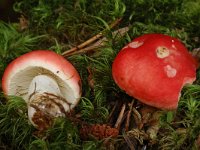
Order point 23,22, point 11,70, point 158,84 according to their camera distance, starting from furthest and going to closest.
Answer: point 23,22 < point 11,70 < point 158,84

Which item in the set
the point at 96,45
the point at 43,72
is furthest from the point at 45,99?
the point at 96,45

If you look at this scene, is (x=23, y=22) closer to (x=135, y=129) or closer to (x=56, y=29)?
(x=56, y=29)

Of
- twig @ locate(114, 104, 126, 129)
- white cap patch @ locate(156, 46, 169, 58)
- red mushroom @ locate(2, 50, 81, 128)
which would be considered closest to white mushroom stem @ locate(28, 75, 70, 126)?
red mushroom @ locate(2, 50, 81, 128)

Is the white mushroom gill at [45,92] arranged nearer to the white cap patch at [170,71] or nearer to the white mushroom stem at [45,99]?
the white mushroom stem at [45,99]

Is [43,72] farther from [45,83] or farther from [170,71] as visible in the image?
[170,71]

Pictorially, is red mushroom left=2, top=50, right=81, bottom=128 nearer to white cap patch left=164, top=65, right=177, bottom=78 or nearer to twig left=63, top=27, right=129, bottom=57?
twig left=63, top=27, right=129, bottom=57

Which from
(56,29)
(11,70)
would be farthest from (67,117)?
(56,29)

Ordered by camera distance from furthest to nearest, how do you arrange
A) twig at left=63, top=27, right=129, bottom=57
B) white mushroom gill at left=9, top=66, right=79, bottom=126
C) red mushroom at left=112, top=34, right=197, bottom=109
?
twig at left=63, top=27, right=129, bottom=57 < white mushroom gill at left=9, top=66, right=79, bottom=126 < red mushroom at left=112, top=34, right=197, bottom=109
